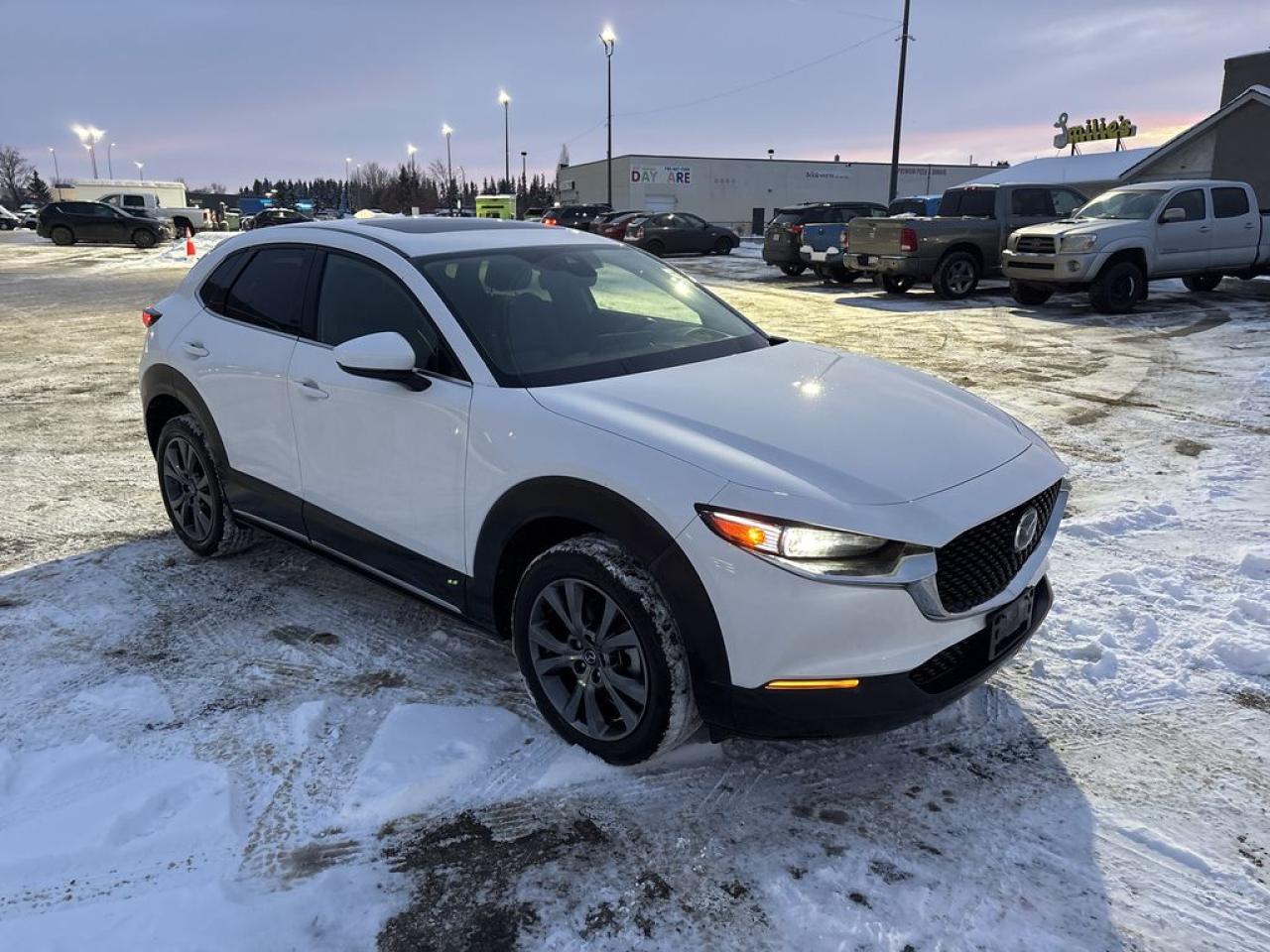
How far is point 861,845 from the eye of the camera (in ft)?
8.50

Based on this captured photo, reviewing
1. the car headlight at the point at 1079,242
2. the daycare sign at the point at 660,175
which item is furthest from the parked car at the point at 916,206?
the daycare sign at the point at 660,175

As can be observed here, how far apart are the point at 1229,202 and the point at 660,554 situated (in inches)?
629

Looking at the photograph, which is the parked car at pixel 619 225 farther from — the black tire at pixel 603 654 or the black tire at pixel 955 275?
the black tire at pixel 603 654

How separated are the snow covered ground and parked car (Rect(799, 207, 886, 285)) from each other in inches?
577

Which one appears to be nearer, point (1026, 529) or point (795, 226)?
point (1026, 529)

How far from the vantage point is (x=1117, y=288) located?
13648 mm

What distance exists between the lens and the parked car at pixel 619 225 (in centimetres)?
2803

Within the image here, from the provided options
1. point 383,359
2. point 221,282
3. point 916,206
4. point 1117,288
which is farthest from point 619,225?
point 383,359

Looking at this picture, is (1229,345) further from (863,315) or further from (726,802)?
(726,802)

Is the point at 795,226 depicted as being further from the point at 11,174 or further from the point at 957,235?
the point at 11,174

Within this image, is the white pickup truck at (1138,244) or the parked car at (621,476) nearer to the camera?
the parked car at (621,476)

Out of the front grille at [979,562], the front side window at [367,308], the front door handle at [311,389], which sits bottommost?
the front grille at [979,562]

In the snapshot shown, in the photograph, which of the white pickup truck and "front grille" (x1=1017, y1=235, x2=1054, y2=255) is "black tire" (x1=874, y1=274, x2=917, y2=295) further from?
"front grille" (x1=1017, y1=235, x2=1054, y2=255)

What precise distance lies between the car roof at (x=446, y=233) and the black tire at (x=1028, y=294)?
1210 cm
